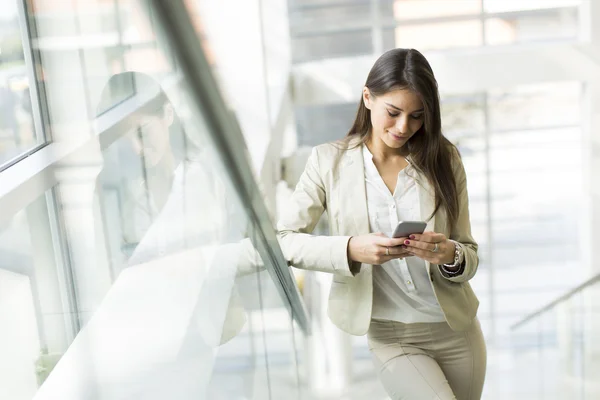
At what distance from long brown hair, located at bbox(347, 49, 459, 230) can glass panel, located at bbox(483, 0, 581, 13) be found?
10552mm

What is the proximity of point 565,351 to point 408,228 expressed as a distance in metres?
4.51

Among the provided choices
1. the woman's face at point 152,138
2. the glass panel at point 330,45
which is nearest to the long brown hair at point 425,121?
the woman's face at point 152,138

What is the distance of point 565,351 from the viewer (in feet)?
21.4

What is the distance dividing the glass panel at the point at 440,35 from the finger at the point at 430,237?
35.4 ft

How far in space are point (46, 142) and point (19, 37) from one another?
342 millimetres

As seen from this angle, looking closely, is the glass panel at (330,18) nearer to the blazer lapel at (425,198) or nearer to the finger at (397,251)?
the blazer lapel at (425,198)

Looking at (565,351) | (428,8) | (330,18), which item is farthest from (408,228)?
(330,18)

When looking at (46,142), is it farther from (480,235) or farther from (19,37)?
(480,235)

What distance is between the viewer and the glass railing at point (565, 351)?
574cm

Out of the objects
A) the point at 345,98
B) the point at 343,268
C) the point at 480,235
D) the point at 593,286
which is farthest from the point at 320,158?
the point at 480,235

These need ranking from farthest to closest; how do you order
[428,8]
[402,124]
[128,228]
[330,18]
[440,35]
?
[330,18]
[440,35]
[428,8]
[402,124]
[128,228]

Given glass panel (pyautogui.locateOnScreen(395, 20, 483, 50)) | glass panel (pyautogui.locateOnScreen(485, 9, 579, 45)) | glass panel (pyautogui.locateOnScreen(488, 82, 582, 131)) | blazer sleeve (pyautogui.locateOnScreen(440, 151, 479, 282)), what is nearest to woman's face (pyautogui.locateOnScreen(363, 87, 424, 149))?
blazer sleeve (pyautogui.locateOnScreen(440, 151, 479, 282))

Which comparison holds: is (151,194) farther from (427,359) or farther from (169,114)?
(427,359)

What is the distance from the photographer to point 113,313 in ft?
5.64
